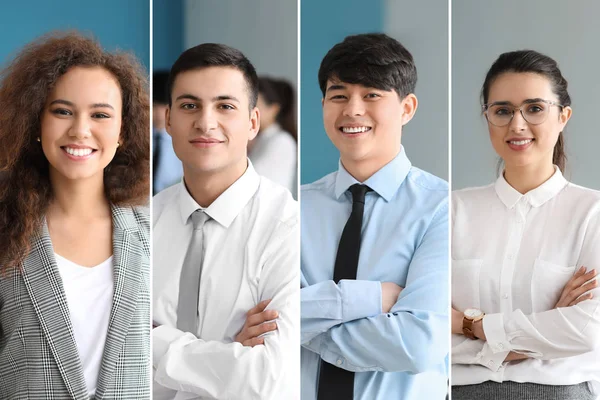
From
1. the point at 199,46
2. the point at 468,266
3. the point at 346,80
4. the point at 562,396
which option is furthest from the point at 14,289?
the point at 562,396

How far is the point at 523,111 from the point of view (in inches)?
116

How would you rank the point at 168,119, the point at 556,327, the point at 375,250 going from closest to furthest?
the point at 556,327, the point at 375,250, the point at 168,119

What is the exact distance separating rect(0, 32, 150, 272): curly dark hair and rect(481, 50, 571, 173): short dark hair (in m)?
1.60

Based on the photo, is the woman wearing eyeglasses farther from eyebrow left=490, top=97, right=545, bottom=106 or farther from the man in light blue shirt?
the man in light blue shirt

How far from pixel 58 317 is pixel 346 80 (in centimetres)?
163

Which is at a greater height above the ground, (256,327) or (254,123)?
(254,123)

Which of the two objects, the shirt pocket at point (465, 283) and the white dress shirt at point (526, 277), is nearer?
the white dress shirt at point (526, 277)

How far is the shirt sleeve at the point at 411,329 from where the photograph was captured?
9.52ft

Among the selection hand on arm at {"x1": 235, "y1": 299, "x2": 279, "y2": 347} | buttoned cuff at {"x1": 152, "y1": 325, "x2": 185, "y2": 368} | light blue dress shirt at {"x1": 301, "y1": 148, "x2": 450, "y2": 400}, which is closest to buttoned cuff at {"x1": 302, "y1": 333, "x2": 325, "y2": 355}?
light blue dress shirt at {"x1": 301, "y1": 148, "x2": 450, "y2": 400}

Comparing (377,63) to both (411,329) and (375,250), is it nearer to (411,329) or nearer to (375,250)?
(375,250)

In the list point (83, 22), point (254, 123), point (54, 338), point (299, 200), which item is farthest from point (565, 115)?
point (54, 338)

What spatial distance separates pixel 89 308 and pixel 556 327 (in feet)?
6.55

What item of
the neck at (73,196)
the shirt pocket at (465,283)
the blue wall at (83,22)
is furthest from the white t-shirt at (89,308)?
the shirt pocket at (465,283)

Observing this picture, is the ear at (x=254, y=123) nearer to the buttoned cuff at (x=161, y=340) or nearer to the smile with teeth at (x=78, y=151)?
the smile with teeth at (x=78, y=151)
